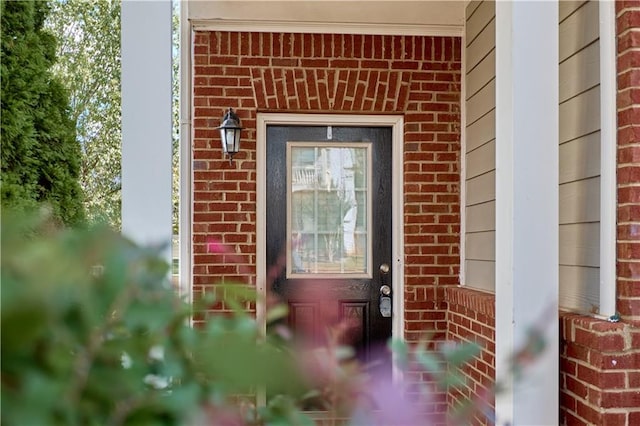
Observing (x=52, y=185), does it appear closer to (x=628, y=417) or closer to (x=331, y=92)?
(x=331, y=92)

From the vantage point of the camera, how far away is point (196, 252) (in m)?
3.06

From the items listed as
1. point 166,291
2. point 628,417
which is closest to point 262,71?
point 628,417

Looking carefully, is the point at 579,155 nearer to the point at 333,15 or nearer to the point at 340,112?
the point at 340,112

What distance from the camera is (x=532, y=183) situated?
1675 mm

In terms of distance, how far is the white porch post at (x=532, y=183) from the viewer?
165cm

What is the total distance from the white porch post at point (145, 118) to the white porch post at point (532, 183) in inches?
42.4

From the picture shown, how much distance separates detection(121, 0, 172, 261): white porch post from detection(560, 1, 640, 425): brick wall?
4.55ft

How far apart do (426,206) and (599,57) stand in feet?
4.92

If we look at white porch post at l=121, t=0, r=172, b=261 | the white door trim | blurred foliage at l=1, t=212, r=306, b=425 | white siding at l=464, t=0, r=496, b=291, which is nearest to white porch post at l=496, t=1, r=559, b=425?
white siding at l=464, t=0, r=496, b=291

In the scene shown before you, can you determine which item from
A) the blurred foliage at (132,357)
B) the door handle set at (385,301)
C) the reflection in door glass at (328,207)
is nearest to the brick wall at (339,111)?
the door handle set at (385,301)

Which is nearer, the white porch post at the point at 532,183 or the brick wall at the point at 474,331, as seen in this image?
the white porch post at the point at 532,183

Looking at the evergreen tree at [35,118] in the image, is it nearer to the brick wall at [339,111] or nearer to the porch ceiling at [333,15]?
the brick wall at [339,111]

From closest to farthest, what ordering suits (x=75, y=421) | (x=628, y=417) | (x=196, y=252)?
(x=75, y=421) < (x=628, y=417) < (x=196, y=252)

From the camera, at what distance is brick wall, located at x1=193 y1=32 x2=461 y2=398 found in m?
3.08
